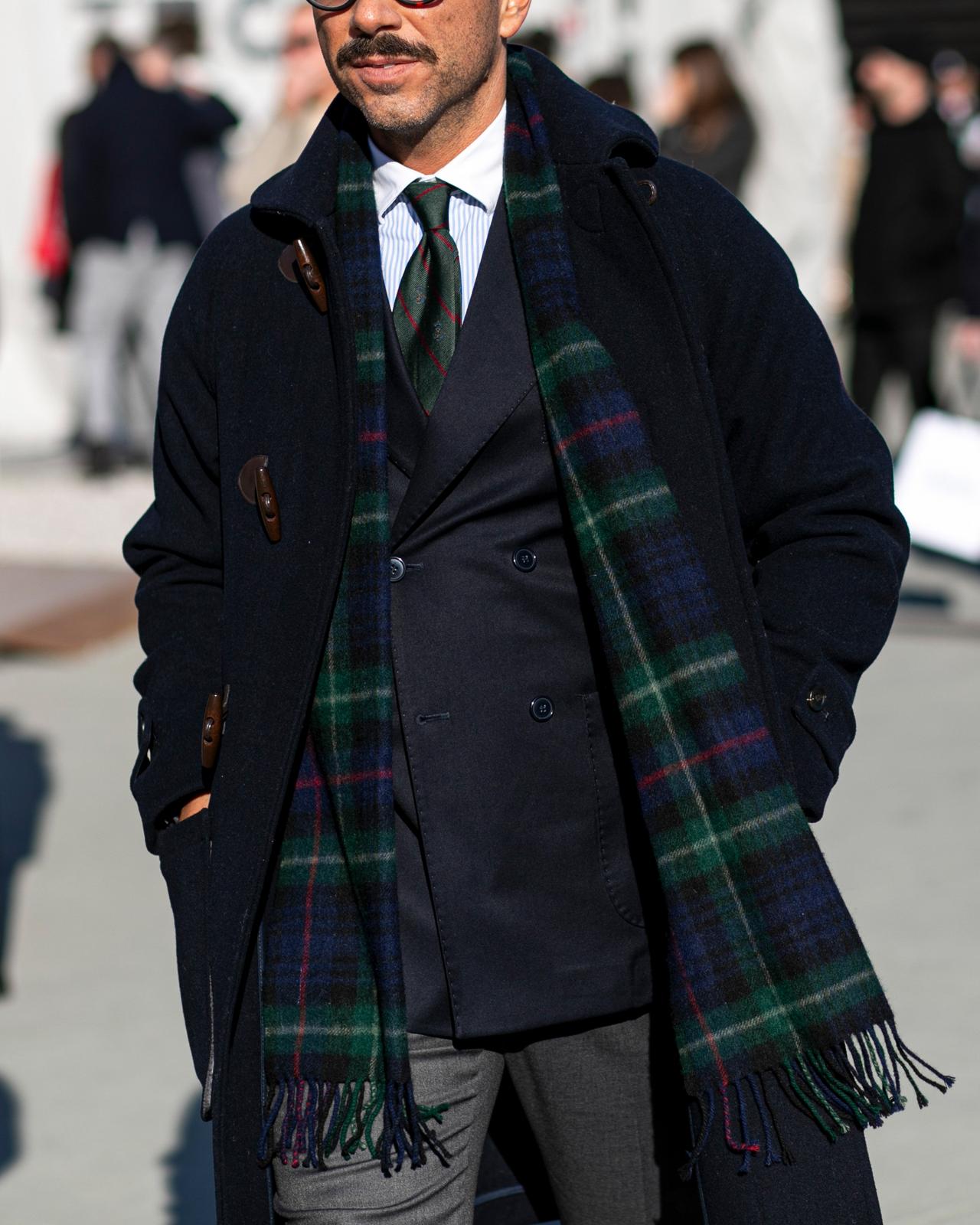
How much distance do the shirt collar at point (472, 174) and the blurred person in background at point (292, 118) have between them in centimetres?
486

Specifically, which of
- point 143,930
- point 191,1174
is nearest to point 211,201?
point 143,930

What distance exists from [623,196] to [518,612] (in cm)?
48

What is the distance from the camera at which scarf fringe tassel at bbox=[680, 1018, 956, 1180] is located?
2164 mm

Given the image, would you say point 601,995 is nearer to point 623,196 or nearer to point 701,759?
point 701,759

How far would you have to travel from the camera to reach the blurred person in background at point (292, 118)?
728 centimetres

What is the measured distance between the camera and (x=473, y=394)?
2.25m

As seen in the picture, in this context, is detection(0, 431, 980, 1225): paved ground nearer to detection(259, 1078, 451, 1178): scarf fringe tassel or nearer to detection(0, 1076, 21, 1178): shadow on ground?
detection(0, 1076, 21, 1178): shadow on ground

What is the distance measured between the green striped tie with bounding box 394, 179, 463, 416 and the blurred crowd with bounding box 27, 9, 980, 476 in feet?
18.3

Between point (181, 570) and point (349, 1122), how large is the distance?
2.29 feet

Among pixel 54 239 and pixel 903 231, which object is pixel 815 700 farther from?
pixel 54 239

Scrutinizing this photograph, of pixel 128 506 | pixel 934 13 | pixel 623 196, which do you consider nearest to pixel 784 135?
pixel 128 506

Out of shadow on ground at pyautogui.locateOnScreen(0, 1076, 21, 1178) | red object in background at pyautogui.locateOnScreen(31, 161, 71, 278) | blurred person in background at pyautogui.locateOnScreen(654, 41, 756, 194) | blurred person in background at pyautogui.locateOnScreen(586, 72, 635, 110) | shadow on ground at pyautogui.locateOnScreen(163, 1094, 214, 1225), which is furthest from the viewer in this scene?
red object in background at pyautogui.locateOnScreen(31, 161, 71, 278)

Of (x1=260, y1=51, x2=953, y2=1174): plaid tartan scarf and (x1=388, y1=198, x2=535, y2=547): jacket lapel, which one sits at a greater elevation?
(x1=388, y1=198, x2=535, y2=547): jacket lapel

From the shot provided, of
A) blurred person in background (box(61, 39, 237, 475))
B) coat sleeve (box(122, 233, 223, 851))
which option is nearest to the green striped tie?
coat sleeve (box(122, 233, 223, 851))
